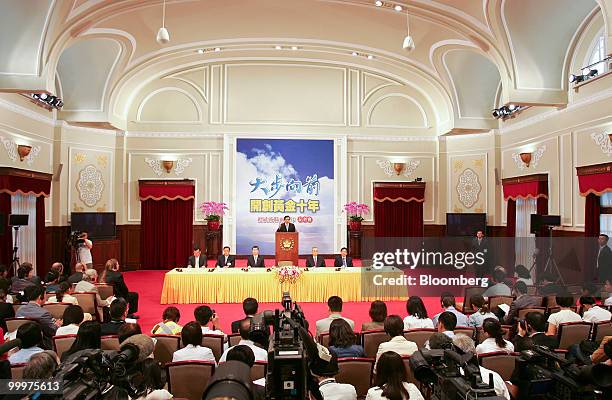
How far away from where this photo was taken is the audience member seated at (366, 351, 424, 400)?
2291 mm

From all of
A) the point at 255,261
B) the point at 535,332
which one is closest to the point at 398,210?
the point at 255,261

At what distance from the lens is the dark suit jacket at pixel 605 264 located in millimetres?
7312

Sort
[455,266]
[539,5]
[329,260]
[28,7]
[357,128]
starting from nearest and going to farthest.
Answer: [28,7] → [539,5] → [455,266] → [329,260] → [357,128]

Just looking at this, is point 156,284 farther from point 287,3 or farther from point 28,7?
point 287,3

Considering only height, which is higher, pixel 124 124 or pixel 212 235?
pixel 124 124

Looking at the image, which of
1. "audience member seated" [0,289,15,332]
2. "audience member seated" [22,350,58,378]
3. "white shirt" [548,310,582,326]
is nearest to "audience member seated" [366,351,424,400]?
"audience member seated" [22,350,58,378]

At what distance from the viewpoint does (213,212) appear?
1221 centimetres

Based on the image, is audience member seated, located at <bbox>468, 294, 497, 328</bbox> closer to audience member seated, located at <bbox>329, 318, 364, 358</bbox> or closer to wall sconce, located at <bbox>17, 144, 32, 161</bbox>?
audience member seated, located at <bbox>329, 318, 364, 358</bbox>

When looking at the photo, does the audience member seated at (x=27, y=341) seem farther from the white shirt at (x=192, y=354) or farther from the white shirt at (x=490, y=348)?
the white shirt at (x=490, y=348)

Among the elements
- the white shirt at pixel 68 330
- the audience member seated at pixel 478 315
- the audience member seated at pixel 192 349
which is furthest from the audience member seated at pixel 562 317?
the white shirt at pixel 68 330

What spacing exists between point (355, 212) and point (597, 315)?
8.31 metres

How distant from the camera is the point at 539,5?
7.67 metres

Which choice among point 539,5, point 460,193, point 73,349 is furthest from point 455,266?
point 73,349

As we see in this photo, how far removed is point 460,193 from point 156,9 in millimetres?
8988
